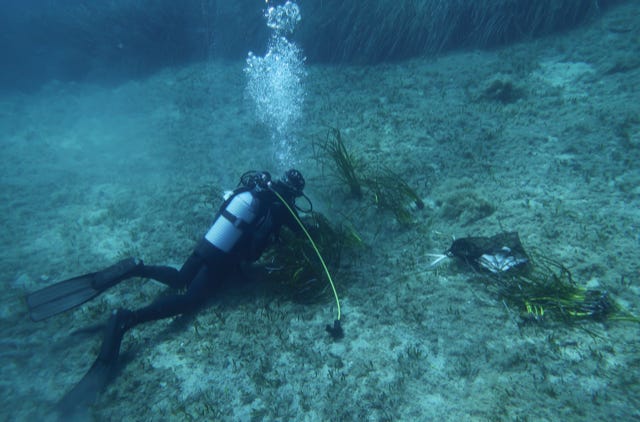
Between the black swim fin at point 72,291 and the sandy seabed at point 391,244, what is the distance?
509mm

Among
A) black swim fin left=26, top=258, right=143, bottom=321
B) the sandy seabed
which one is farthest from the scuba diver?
the sandy seabed

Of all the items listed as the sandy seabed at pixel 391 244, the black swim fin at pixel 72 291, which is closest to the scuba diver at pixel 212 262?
the black swim fin at pixel 72 291

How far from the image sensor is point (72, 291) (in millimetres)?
4133

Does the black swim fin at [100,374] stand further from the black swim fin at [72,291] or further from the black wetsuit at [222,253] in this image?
the black swim fin at [72,291]

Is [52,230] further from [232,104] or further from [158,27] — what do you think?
[158,27]

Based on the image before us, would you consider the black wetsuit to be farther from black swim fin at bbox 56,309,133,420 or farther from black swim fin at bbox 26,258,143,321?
black swim fin at bbox 56,309,133,420

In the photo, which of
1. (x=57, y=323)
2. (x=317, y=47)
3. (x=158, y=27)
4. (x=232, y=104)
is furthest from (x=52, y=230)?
(x=158, y=27)

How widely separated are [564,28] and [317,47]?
8.26 metres

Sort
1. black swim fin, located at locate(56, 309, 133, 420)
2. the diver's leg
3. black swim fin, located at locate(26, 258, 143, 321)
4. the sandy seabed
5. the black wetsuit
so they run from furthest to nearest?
the diver's leg
the black wetsuit
black swim fin, located at locate(26, 258, 143, 321)
black swim fin, located at locate(56, 309, 133, 420)
the sandy seabed

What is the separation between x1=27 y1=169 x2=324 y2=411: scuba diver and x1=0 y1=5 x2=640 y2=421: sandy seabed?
39 centimetres

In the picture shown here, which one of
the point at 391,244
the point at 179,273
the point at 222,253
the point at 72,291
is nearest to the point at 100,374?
the point at 72,291

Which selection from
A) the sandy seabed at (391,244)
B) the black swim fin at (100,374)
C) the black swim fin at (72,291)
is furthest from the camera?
the black swim fin at (72,291)

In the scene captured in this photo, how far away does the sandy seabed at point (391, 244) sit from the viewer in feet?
9.88

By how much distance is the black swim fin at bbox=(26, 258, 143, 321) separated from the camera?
13.1 feet
